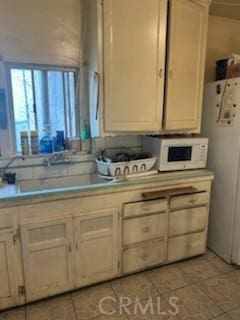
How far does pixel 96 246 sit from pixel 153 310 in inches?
24.2

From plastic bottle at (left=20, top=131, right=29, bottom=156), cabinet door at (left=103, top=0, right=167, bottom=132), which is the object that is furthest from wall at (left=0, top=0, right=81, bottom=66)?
plastic bottle at (left=20, top=131, right=29, bottom=156)

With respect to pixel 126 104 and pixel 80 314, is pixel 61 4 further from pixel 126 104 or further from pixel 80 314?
pixel 80 314

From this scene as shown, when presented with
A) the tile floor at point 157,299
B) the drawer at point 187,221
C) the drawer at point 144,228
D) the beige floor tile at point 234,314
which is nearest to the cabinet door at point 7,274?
the tile floor at point 157,299

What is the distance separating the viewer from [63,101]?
2.22m

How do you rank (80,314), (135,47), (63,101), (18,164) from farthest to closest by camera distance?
(63,101)
(18,164)
(135,47)
(80,314)

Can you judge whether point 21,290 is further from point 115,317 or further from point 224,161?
point 224,161

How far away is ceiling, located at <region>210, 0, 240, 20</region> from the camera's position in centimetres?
225

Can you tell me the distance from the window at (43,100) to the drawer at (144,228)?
0.99 meters

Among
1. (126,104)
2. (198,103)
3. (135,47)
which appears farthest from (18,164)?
(198,103)

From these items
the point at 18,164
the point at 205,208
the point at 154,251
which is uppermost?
the point at 18,164

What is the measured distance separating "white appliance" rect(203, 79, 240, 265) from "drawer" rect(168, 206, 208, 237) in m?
0.22

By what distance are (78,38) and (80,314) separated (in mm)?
2190

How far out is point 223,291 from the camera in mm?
1948

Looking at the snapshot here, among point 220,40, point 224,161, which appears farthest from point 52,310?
point 220,40
